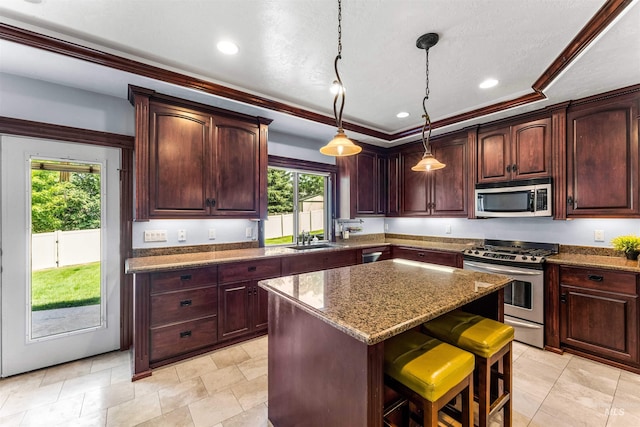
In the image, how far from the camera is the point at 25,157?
236cm

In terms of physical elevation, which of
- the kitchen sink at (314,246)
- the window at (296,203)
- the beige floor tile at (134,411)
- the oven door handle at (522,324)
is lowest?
the beige floor tile at (134,411)

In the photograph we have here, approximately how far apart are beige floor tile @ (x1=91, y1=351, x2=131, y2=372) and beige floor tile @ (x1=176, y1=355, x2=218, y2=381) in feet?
1.72

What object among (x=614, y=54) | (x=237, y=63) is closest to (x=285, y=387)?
(x=237, y=63)

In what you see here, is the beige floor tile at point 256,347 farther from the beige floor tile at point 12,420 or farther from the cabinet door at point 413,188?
the cabinet door at point 413,188

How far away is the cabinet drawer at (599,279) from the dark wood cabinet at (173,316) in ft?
11.1

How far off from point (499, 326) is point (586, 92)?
8.30ft

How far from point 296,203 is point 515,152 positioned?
9.32ft

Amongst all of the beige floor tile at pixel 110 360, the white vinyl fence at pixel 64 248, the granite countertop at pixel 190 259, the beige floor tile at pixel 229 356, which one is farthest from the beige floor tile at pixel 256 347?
the white vinyl fence at pixel 64 248

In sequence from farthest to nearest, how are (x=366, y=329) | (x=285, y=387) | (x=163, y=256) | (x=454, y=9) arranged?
(x=163, y=256) → (x=454, y=9) → (x=285, y=387) → (x=366, y=329)

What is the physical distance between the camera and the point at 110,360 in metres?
2.56

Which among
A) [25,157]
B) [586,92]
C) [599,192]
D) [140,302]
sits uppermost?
[586,92]

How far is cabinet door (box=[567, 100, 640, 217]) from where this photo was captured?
2.55 meters

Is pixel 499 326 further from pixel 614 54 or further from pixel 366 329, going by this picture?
pixel 614 54

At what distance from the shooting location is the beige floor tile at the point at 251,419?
1.80 m
